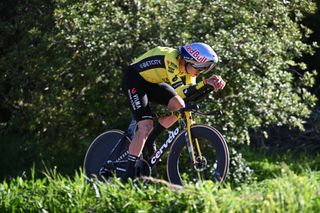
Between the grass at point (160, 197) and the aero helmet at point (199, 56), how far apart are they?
4.66 ft

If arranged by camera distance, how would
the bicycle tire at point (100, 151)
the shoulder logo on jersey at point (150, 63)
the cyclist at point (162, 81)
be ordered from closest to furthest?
the cyclist at point (162, 81) → the shoulder logo on jersey at point (150, 63) → the bicycle tire at point (100, 151)

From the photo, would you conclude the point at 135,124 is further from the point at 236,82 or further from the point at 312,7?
the point at 312,7

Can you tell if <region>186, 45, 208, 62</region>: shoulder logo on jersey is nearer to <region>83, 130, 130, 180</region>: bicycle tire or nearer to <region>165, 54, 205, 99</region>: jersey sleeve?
<region>165, 54, 205, 99</region>: jersey sleeve

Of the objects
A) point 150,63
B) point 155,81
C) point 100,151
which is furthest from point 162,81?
point 100,151

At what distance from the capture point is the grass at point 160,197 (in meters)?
6.14

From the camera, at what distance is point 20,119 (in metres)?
11.7

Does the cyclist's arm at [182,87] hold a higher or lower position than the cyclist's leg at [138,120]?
higher

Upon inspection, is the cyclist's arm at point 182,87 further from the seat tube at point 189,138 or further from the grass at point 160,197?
the grass at point 160,197

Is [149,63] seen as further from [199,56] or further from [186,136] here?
[186,136]

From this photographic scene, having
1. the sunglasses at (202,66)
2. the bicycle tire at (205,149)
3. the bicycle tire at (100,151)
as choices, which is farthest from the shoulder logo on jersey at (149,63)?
the bicycle tire at (100,151)

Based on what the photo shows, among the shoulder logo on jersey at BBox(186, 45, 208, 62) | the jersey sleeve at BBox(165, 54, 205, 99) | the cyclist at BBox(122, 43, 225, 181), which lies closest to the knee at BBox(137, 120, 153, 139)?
the cyclist at BBox(122, 43, 225, 181)

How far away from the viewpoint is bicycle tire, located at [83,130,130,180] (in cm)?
909

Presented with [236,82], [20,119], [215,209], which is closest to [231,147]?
[236,82]

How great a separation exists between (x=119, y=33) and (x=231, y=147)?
2.13 m
